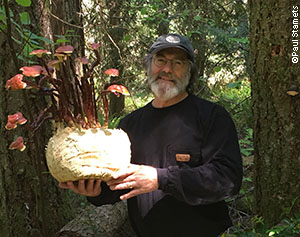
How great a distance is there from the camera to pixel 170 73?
2.28 metres

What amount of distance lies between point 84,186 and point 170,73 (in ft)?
3.17

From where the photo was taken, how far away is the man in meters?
1.83

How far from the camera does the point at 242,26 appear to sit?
4.48 metres

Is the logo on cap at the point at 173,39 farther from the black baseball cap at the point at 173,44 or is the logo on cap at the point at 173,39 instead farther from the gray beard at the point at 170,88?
the gray beard at the point at 170,88

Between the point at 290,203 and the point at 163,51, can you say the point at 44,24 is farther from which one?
the point at 290,203

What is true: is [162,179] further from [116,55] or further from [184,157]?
[116,55]

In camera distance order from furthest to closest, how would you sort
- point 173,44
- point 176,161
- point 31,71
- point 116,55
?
point 116,55 < point 173,44 < point 176,161 < point 31,71

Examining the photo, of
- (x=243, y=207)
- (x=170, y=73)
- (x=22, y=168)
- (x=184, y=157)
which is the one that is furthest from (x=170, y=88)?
(x=243, y=207)

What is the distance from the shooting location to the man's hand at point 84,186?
5.89 feet

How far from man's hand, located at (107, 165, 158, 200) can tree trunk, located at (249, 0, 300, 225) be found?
1.34 meters

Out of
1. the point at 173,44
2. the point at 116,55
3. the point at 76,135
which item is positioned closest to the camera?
the point at 76,135

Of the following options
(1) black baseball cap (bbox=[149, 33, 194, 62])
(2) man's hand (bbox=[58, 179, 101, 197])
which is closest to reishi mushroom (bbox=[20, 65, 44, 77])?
(2) man's hand (bbox=[58, 179, 101, 197])

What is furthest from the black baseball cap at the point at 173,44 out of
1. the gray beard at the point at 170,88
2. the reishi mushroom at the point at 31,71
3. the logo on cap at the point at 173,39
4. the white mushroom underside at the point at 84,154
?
the reishi mushroom at the point at 31,71

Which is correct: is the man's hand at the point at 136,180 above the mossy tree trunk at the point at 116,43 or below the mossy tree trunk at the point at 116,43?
below
